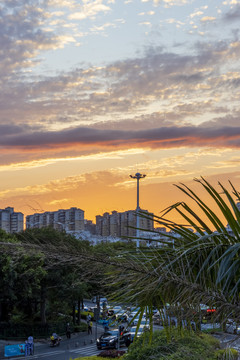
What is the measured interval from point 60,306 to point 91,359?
22740 millimetres

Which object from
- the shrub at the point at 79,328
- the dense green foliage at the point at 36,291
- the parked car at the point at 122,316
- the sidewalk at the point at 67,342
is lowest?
the sidewalk at the point at 67,342

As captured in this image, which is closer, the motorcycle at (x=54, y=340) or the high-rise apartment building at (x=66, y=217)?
the motorcycle at (x=54, y=340)

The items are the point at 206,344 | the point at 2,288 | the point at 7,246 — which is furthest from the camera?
the point at 2,288

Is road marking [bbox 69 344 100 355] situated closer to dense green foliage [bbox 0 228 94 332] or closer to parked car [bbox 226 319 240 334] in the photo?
dense green foliage [bbox 0 228 94 332]

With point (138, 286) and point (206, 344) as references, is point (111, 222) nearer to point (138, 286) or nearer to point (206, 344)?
point (206, 344)

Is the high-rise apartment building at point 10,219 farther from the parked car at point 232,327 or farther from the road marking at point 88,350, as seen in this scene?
the parked car at point 232,327

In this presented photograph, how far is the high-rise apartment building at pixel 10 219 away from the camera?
134625 millimetres

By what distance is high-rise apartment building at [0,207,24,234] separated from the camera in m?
135

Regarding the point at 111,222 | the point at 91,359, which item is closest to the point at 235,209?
the point at 91,359

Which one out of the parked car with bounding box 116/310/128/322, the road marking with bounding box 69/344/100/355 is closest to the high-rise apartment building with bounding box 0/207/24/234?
the road marking with bounding box 69/344/100/355

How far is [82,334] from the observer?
4466 centimetres

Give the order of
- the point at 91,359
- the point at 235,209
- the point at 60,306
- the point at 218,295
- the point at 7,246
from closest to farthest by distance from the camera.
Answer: the point at 7,246, the point at 218,295, the point at 235,209, the point at 91,359, the point at 60,306

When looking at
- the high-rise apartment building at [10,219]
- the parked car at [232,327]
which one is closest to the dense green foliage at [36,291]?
the parked car at [232,327]

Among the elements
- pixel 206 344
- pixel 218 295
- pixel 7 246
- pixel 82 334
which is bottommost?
pixel 82 334
